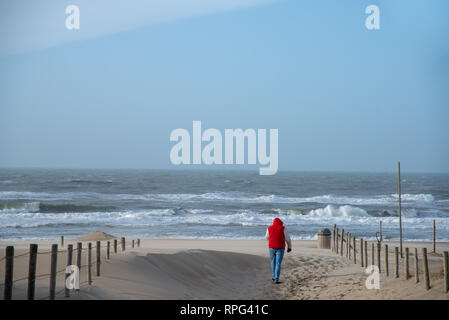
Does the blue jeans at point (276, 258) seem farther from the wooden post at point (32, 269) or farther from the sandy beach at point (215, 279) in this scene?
the wooden post at point (32, 269)

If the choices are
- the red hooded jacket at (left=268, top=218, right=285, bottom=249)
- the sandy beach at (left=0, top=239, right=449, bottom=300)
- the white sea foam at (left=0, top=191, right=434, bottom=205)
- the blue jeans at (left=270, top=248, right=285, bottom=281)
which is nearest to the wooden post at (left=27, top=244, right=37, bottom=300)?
the sandy beach at (left=0, top=239, right=449, bottom=300)

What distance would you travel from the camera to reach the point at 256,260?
613 inches

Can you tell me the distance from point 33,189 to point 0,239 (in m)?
39.0

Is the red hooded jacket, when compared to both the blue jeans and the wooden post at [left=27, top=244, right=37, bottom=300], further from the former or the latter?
the wooden post at [left=27, top=244, right=37, bottom=300]

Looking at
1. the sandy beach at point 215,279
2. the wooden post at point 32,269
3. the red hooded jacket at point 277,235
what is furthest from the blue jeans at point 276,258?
the wooden post at point 32,269

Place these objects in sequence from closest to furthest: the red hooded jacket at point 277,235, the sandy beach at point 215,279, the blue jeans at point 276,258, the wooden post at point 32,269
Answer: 1. the wooden post at point 32,269
2. the sandy beach at point 215,279
3. the red hooded jacket at point 277,235
4. the blue jeans at point 276,258

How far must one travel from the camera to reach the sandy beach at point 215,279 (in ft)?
29.4

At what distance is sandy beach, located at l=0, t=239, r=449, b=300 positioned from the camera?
8961mm

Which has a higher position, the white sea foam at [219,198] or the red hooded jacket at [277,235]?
the red hooded jacket at [277,235]

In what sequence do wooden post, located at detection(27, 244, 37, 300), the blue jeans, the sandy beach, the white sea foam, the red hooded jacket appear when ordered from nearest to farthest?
wooden post, located at detection(27, 244, 37, 300) → the sandy beach → the red hooded jacket → the blue jeans → the white sea foam

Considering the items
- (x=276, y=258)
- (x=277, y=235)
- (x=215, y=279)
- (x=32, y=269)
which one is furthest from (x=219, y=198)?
(x=32, y=269)
